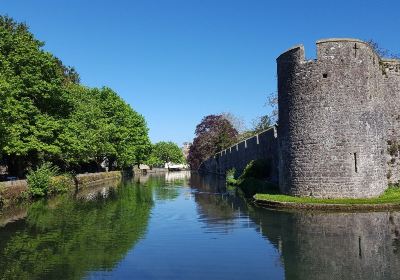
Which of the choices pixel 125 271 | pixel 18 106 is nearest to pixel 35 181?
pixel 18 106

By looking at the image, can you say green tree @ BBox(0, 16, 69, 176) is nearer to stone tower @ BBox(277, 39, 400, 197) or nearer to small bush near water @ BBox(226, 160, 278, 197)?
small bush near water @ BBox(226, 160, 278, 197)

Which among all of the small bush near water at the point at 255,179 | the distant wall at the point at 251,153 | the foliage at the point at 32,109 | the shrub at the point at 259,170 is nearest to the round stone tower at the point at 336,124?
the small bush near water at the point at 255,179

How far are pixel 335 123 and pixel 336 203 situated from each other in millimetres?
4416

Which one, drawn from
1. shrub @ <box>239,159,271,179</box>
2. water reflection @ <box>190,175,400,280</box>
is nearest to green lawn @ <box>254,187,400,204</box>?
water reflection @ <box>190,175,400,280</box>

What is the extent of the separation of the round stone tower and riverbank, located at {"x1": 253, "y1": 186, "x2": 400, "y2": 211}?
0.84 meters

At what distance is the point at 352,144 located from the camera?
23.6 meters

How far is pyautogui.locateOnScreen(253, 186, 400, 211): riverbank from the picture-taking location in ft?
69.8

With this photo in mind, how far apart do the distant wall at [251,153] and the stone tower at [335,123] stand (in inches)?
391

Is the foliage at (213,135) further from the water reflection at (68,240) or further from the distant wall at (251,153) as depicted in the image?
the water reflection at (68,240)

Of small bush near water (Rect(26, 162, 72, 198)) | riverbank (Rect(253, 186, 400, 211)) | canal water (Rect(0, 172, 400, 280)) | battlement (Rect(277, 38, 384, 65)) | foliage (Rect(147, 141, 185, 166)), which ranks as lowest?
canal water (Rect(0, 172, 400, 280))

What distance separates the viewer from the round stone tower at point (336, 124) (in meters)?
23.6

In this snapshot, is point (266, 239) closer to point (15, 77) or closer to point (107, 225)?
point (107, 225)

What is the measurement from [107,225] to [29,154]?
21.5 metres

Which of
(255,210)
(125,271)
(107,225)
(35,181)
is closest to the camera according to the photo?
(125,271)
